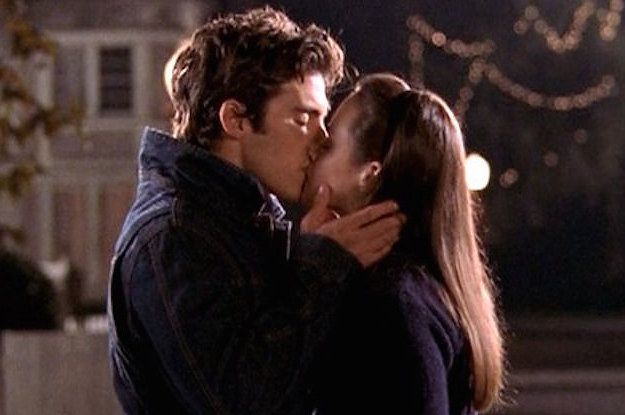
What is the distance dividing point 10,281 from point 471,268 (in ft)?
34.0

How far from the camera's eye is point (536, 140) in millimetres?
22672

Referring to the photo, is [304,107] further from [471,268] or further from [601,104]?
[601,104]

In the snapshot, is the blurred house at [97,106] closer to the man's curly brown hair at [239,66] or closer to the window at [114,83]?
the window at [114,83]

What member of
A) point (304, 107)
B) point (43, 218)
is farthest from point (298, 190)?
point (43, 218)

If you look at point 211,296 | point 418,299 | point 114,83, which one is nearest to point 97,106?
point 114,83

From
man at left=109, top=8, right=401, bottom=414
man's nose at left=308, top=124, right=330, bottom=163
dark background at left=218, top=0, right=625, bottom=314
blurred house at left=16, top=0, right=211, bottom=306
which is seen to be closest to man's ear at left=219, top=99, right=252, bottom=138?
man at left=109, top=8, right=401, bottom=414

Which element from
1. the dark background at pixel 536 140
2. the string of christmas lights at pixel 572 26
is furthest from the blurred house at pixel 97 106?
the string of christmas lights at pixel 572 26

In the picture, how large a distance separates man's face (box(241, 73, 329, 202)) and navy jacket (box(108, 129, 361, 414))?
0.14 feet

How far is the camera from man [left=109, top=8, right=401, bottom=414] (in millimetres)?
2434

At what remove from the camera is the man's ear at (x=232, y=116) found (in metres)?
2.60

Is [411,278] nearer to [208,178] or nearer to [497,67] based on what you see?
[208,178]

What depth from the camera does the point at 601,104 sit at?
909 inches

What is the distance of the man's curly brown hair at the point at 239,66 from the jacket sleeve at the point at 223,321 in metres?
0.23

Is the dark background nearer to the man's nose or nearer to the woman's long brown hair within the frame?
the woman's long brown hair
